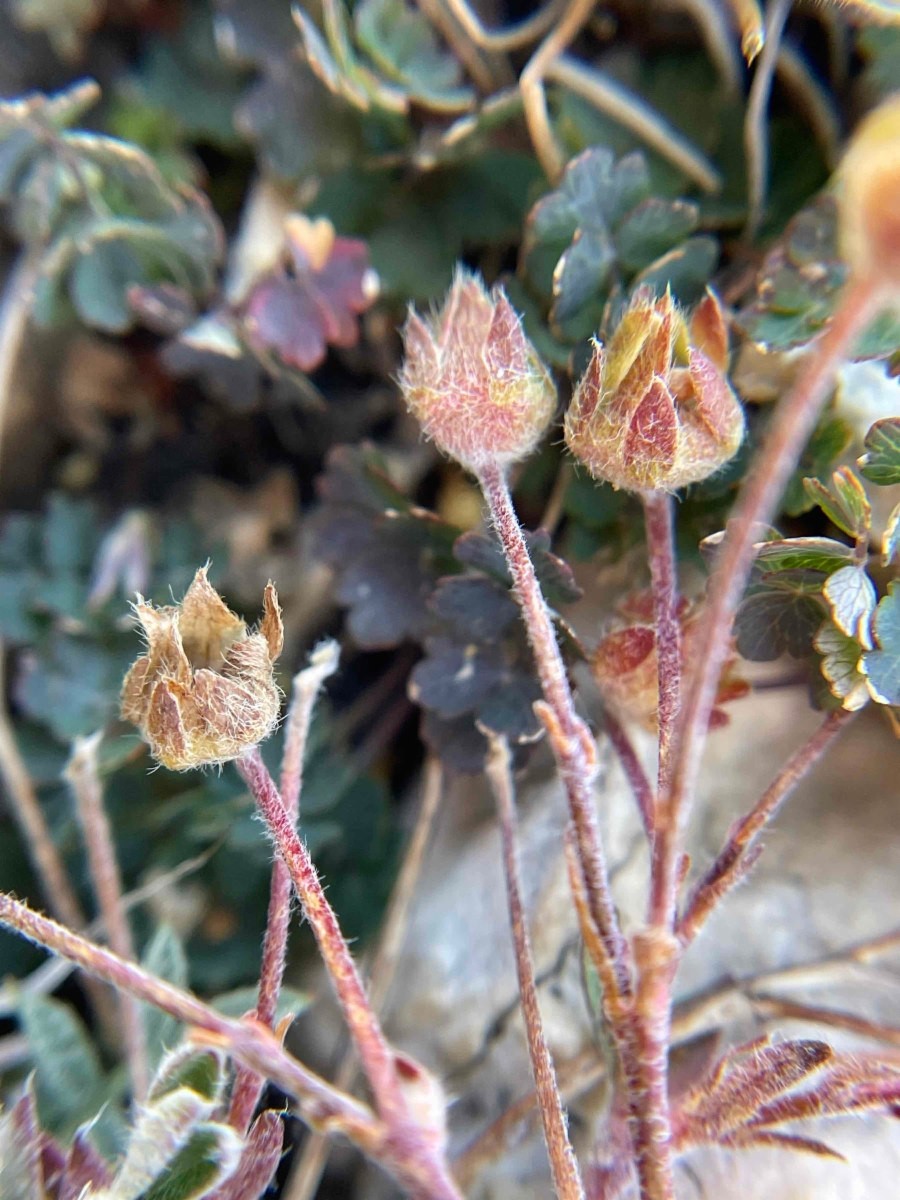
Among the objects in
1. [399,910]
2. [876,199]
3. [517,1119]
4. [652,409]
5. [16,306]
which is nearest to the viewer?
[876,199]

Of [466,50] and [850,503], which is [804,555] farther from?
[466,50]

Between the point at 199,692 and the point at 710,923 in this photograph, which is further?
the point at 710,923

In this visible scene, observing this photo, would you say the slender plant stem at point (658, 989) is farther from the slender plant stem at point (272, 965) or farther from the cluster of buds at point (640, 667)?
the slender plant stem at point (272, 965)

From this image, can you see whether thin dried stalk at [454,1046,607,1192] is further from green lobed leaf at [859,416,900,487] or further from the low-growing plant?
green lobed leaf at [859,416,900,487]

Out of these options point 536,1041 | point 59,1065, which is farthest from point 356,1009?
point 59,1065

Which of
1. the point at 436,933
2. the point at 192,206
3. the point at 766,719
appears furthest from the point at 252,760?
the point at 192,206

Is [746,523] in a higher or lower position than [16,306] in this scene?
lower

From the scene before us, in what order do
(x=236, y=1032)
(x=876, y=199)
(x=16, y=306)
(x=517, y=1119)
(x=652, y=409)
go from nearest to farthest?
(x=876, y=199) → (x=236, y=1032) → (x=652, y=409) → (x=517, y=1119) → (x=16, y=306)

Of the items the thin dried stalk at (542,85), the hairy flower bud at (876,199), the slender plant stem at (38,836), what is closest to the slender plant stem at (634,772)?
the hairy flower bud at (876,199)
